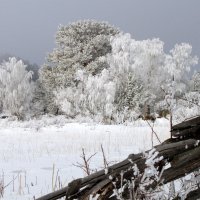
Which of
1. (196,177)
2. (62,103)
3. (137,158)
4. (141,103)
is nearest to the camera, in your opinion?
(137,158)

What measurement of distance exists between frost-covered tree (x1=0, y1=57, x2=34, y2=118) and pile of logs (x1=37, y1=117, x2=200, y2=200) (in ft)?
110

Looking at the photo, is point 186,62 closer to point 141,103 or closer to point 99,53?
point 141,103

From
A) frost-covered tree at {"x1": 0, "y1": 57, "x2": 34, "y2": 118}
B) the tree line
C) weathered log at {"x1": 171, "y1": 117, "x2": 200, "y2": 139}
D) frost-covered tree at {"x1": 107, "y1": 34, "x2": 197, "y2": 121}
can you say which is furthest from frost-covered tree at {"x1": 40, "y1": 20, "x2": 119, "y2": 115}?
weathered log at {"x1": 171, "y1": 117, "x2": 200, "y2": 139}

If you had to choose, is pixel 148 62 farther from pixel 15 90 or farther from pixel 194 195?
pixel 194 195

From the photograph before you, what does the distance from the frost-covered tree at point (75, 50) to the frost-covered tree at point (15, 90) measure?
222 centimetres

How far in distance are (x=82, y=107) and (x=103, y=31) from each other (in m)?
9.41

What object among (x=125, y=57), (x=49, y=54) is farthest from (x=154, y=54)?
(x=49, y=54)

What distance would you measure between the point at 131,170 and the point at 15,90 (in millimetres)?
33880

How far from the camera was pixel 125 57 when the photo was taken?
30.6 meters

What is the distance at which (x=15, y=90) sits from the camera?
34906mm

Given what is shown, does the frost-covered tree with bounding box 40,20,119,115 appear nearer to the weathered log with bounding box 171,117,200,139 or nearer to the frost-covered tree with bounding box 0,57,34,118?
the frost-covered tree with bounding box 0,57,34,118

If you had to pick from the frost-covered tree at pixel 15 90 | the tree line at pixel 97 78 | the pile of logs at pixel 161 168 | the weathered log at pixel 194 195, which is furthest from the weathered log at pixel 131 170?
the frost-covered tree at pixel 15 90

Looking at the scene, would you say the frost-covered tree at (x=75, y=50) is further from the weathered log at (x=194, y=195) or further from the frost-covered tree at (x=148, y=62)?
the weathered log at (x=194, y=195)

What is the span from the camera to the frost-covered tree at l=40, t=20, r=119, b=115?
36750mm
